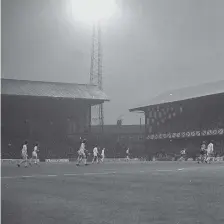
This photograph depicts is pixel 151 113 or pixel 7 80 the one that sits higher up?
pixel 7 80

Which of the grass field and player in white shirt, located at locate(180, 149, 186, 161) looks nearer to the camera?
the grass field

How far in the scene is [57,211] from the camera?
643cm

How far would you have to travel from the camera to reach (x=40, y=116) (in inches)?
1638

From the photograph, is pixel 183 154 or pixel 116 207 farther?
pixel 183 154

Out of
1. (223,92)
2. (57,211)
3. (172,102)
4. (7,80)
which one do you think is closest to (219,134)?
(223,92)

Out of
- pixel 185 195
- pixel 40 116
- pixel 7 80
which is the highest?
pixel 7 80

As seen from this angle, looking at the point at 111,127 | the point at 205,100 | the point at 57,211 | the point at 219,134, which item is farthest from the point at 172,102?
the point at 57,211

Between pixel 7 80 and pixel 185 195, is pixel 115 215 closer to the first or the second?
pixel 185 195

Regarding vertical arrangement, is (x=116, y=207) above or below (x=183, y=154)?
above

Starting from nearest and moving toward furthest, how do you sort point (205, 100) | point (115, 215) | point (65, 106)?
point (115, 215) < point (205, 100) < point (65, 106)

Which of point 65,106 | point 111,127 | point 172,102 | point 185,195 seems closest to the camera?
point 185,195

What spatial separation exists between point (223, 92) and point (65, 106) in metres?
16.1

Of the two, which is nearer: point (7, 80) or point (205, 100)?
point (205, 100)

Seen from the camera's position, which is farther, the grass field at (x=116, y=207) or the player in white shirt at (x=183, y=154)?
the player in white shirt at (x=183, y=154)
